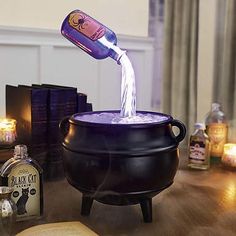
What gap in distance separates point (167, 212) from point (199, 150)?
1.41 ft

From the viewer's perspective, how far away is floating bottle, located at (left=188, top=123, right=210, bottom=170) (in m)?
1.31

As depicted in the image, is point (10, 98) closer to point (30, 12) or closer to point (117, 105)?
point (30, 12)

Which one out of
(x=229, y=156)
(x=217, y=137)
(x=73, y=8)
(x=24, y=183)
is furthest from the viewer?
(x=73, y=8)

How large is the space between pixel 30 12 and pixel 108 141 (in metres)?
1.56

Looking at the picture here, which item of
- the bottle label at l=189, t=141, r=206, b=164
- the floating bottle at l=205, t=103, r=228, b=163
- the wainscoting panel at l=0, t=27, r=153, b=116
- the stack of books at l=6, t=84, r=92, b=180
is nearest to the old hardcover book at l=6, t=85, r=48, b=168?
the stack of books at l=6, t=84, r=92, b=180

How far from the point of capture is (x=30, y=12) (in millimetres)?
2201

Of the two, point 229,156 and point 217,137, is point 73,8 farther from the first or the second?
point 229,156

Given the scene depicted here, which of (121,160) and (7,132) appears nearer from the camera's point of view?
(121,160)

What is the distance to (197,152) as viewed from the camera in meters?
1.32

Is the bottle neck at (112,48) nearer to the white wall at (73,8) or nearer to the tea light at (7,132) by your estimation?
the tea light at (7,132)

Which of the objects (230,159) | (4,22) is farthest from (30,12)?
(230,159)


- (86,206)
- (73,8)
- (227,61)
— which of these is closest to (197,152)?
(86,206)

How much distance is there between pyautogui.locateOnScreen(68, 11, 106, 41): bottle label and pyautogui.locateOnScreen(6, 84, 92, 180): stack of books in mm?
266

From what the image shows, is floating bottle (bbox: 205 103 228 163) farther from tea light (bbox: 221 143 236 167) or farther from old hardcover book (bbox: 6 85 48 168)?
old hardcover book (bbox: 6 85 48 168)
